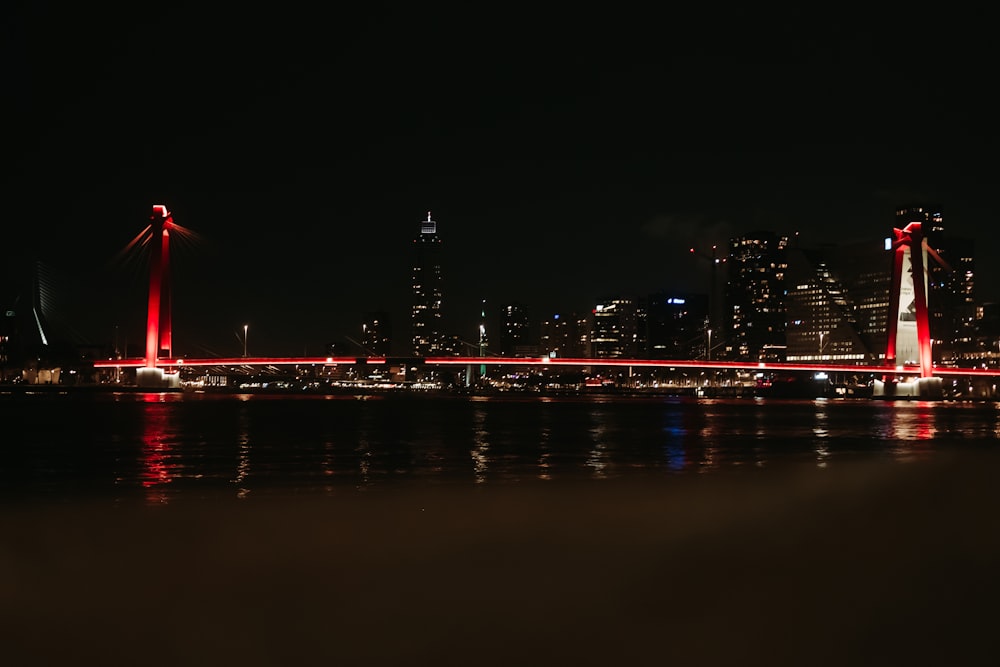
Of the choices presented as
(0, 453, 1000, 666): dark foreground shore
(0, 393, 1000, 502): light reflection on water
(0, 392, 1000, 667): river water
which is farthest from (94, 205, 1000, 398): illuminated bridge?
(0, 453, 1000, 666): dark foreground shore

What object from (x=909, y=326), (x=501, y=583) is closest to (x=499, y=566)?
(x=501, y=583)

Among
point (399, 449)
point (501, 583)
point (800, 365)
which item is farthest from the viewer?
point (800, 365)

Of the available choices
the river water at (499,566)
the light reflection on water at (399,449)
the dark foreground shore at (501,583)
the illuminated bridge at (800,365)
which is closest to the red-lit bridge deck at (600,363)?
the illuminated bridge at (800,365)

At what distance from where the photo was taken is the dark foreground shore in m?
4.66

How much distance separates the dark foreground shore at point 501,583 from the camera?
15.3ft

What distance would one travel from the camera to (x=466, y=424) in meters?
30.2

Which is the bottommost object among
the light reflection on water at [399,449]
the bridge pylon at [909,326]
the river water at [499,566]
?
the light reflection on water at [399,449]

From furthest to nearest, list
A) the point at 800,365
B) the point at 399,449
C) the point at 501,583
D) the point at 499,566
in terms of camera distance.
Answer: the point at 800,365 < the point at 399,449 < the point at 499,566 < the point at 501,583

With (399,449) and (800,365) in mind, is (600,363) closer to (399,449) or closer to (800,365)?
(800,365)

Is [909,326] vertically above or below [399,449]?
above

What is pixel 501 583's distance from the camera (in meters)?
5.83

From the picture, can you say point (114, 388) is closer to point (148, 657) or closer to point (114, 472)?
point (114, 472)

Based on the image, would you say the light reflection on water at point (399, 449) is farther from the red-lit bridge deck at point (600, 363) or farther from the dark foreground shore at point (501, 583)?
the red-lit bridge deck at point (600, 363)

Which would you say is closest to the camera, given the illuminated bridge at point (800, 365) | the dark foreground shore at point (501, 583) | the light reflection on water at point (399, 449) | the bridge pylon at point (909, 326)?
the dark foreground shore at point (501, 583)
